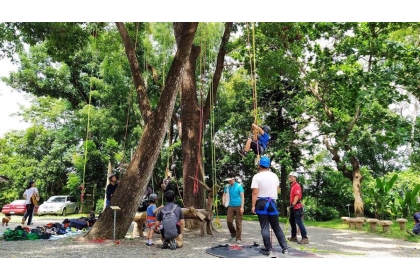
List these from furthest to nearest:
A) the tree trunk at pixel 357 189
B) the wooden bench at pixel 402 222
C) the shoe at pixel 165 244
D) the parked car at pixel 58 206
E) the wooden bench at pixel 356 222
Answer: the parked car at pixel 58 206 < the tree trunk at pixel 357 189 < the wooden bench at pixel 356 222 < the wooden bench at pixel 402 222 < the shoe at pixel 165 244

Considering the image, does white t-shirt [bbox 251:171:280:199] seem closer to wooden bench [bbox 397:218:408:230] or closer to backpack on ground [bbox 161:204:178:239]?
backpack on ground [bbox 161:204:178:239]

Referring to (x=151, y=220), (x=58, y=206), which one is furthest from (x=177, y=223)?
(x=58, y=206)

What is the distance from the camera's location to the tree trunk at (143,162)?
24.2 feet

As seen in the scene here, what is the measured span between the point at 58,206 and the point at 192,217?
1380 cm

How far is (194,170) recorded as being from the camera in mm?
9891

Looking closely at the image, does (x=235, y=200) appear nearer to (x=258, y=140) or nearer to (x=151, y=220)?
(x=258, y=140)

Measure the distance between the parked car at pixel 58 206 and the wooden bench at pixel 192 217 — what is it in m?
12.9

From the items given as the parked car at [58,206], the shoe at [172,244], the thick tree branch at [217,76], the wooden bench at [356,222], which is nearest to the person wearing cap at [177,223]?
the shoe at [172,244]

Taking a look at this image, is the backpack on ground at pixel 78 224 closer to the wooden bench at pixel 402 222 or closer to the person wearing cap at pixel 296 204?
the person wearing cap at pixel 296 204

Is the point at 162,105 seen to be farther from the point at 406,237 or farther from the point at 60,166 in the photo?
the point at 60,166

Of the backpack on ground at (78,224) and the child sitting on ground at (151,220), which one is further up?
the child sitting on ground at (151,220)

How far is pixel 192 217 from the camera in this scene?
841 cm

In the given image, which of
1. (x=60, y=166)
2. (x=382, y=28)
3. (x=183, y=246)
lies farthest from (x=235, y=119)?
(x=183, y=246)

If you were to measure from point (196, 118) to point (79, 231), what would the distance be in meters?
4.79
